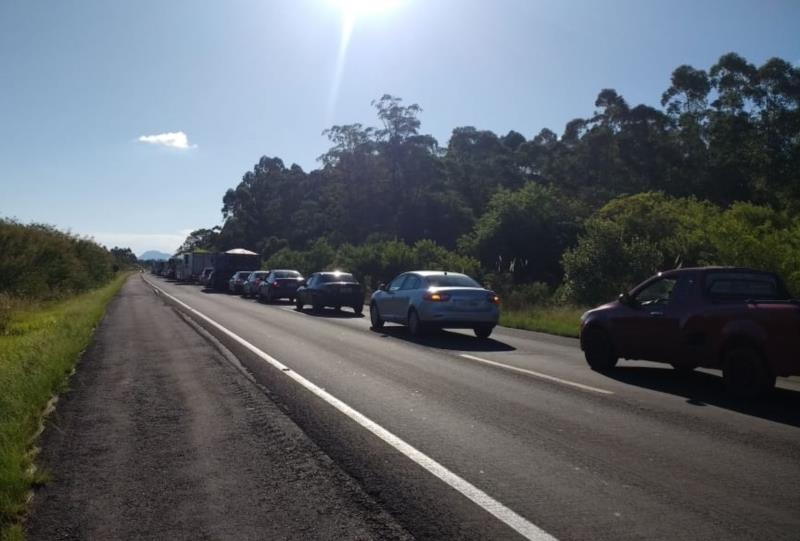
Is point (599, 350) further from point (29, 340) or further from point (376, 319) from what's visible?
point (29, 340)

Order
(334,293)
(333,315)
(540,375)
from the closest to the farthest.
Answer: (540,375) → (333,315) → (334,293)

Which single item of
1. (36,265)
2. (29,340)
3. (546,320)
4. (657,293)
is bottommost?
(29,340)

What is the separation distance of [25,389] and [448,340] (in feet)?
31.7

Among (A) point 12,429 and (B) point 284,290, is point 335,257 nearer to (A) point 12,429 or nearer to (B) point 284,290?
(B) point 284,290

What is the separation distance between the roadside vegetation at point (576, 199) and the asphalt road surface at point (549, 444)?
8.89 metres

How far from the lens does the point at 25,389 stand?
9.03 m

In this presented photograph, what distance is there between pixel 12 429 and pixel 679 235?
3390 centimetres

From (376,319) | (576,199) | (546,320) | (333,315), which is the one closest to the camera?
(376,319)

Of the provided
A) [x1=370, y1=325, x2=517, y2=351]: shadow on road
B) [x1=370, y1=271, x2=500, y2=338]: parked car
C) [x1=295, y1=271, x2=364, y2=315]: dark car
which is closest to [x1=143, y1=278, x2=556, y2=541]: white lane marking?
[x1=370, y1=325, x2=517, y2=351]: shadow on road

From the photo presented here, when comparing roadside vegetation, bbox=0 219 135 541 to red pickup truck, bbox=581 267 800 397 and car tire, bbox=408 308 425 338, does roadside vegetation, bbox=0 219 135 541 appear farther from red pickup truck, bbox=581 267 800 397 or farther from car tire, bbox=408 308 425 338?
red pickup truck, bbox=581 267 800 397

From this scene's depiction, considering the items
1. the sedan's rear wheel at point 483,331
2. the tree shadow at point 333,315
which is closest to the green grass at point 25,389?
the tree shadow at point 333,315

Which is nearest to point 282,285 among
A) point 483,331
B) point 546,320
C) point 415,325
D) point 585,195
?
point 546,320

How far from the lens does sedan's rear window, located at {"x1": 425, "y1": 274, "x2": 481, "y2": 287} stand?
17203 mm

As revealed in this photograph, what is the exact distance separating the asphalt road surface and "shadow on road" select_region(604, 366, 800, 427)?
3 centimetres
